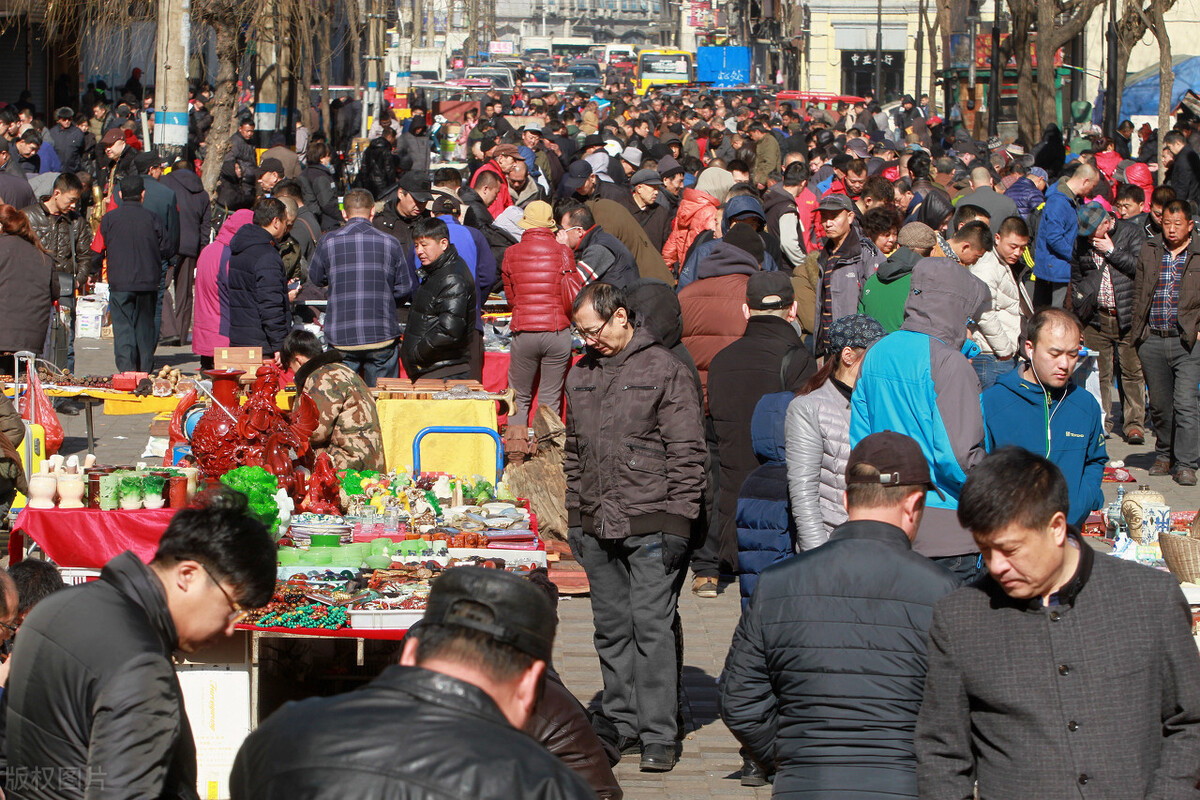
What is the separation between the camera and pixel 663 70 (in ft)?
245

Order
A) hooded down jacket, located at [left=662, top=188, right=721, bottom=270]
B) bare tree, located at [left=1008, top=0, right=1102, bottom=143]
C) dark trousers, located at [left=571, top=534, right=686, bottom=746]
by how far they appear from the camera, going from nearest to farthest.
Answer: dark trousers, located at [left=571, top=534, right=686, bottom=746] < hooded down jacket, located at [left=662, top=188, right=721, bottom=270] < bare tree, located at [left=1008, top=0, right=1102, bottom=143]

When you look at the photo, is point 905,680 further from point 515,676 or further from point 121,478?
point 121,478

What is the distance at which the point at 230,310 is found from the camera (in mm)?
11453

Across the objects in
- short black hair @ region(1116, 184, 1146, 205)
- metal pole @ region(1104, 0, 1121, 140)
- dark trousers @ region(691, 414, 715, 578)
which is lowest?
dark trousers @ region(691, 414, 715, 578)

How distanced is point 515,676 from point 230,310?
31.1 ft

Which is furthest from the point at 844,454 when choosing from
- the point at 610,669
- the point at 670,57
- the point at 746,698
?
the point at 670,57

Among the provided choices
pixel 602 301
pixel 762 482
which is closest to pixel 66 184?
pixel 602 301

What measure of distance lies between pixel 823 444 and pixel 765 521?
0.42 m

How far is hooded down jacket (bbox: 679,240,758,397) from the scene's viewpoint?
357 inches

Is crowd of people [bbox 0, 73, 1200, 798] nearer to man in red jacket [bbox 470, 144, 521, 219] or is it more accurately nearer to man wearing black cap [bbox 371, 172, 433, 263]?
man wearing black cap [bbox 371, 172, 433, 263]

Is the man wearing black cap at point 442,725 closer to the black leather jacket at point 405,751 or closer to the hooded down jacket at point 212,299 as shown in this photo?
the black leather jacket at point 405,751

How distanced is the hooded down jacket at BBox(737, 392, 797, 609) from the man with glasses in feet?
0.69

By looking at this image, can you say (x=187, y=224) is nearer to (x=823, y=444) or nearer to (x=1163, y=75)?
(x=823, y=444)

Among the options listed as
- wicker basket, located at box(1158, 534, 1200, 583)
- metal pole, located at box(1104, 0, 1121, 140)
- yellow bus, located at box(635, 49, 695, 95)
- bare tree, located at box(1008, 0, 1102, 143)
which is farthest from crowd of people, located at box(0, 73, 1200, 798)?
yellow bus, located at box(635, 49, 695, 95)
